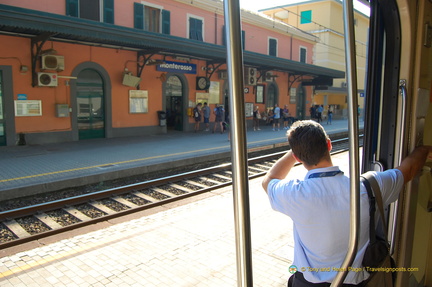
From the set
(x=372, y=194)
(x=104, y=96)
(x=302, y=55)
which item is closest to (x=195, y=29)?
(x=104, y=96)

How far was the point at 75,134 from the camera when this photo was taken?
47.3ft

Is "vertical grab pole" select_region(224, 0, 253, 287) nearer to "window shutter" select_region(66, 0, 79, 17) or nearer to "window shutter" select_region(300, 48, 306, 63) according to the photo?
"window shutter" select_region(66, 0, 79, 17)

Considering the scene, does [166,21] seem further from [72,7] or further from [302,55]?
[302,55]

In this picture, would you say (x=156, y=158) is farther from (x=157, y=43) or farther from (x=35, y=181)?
(x=157, y=43)

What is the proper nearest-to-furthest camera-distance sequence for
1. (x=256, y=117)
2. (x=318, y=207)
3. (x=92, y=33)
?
(x=318, y=207), (x=92, y=33), (x=256, y=117)

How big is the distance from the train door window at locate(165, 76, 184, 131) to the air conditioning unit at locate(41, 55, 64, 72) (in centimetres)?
567

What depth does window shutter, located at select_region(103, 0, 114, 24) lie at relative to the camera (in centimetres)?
1515

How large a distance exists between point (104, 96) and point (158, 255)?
12.5 meters

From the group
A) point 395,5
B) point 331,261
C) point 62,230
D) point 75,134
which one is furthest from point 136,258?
point 75,134

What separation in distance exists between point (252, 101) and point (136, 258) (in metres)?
18.9

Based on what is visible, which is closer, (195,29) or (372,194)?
(372,194)

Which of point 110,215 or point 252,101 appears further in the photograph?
point 252,101

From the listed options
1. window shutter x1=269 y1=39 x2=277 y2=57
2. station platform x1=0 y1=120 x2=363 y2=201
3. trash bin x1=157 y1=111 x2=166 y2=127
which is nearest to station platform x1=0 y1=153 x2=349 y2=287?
station platform x1=0 y1=120 x2=363 y2=201

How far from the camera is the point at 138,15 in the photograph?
16.4m
